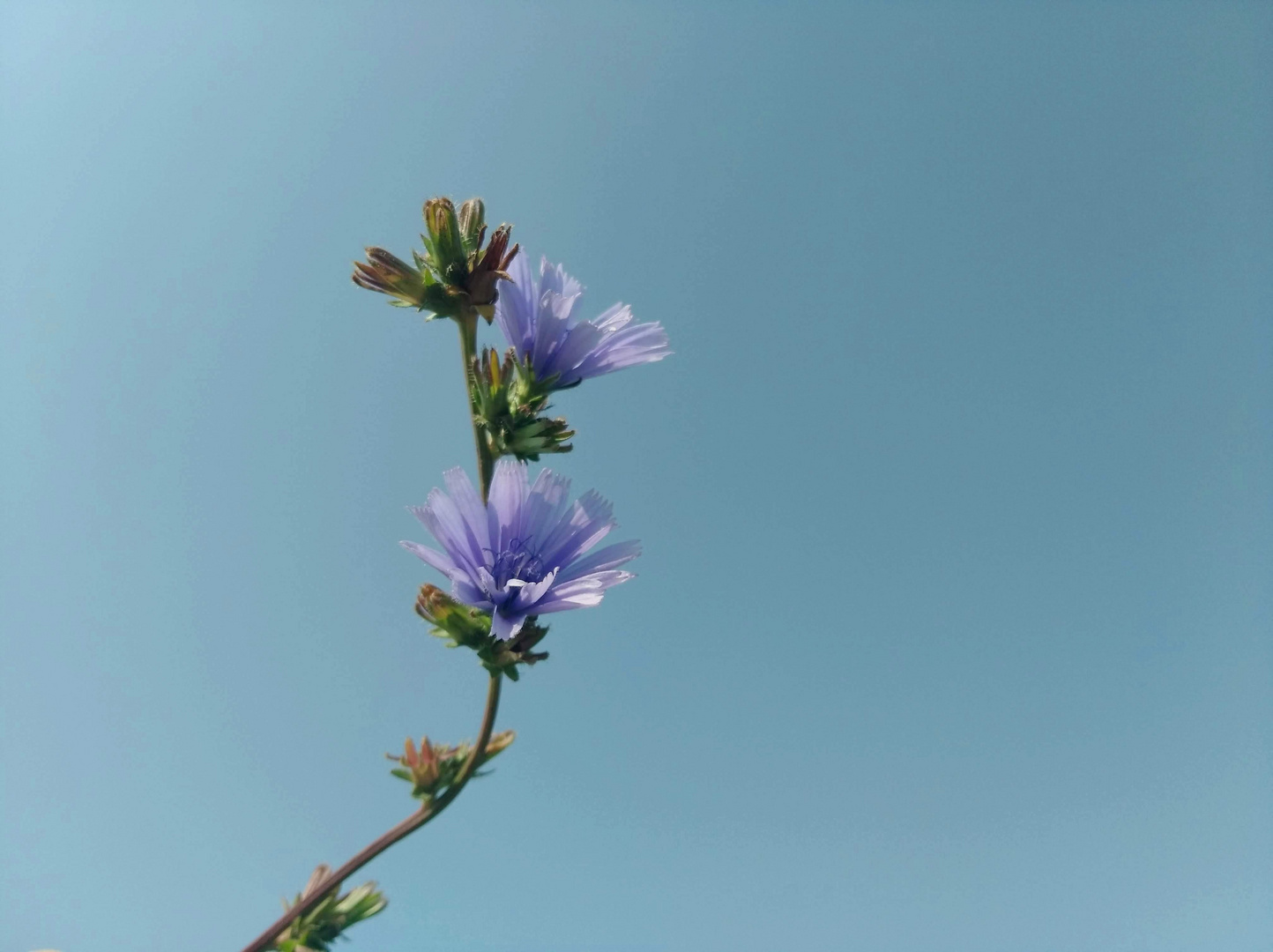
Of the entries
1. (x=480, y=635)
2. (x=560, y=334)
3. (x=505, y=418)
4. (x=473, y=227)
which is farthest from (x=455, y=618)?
(x=473, y=227)

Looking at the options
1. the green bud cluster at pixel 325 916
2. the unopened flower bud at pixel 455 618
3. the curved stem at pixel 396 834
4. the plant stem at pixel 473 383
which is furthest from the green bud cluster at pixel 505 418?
Result: the green bud cluster at pixel 325 916

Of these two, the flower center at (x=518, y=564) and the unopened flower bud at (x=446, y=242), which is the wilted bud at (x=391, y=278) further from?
the flower center at (x=518, y=564)

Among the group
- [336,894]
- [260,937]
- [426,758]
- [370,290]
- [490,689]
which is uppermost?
[370,290]

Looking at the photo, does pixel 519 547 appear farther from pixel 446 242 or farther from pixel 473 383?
pixel 446 242

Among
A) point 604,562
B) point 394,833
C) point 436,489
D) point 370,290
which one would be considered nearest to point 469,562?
point 436,489

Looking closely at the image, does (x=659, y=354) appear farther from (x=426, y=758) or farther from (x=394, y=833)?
(x=394, y=833)

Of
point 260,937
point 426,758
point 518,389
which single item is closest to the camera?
point 260,937

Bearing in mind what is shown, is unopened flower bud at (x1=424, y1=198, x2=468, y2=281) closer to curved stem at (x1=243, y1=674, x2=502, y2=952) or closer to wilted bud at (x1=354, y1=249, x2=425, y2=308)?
wilted bud at (x1=354, y1=249, x2=425, y2=308)

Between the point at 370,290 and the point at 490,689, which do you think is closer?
the point at 490,689

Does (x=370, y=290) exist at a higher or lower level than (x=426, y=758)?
higher
